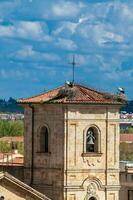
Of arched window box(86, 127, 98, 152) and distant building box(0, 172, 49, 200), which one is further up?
arched window box(86, 127, 98, 152)

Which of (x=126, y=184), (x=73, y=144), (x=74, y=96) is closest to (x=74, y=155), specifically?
(x=73, y=144)

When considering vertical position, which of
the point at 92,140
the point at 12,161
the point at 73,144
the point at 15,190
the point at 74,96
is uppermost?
the point at 74,96

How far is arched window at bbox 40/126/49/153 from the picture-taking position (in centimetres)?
6419

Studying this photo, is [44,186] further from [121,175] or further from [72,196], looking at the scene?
[121,175]

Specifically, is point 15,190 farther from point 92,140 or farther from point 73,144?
point 92,140

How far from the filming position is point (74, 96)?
6338cm

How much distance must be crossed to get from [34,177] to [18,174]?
4.01 ft

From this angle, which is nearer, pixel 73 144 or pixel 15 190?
pixel 15 190

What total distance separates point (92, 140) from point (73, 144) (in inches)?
50.9

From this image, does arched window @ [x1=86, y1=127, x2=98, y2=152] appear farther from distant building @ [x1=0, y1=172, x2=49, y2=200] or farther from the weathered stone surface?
distant building @ [x1=0, y1=172, x2=49, y2=200]

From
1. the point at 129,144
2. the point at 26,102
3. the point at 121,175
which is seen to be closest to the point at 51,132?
the point at 26,102

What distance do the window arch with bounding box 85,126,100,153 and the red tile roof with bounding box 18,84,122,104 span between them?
4.84 feet

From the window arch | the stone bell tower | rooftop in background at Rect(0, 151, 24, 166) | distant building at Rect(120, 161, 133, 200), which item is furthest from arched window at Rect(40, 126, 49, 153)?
distant building at Rect(120, 161, 133, 200)

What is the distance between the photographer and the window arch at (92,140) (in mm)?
63938
